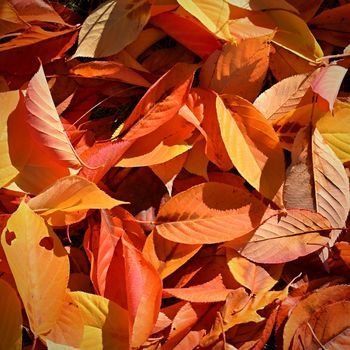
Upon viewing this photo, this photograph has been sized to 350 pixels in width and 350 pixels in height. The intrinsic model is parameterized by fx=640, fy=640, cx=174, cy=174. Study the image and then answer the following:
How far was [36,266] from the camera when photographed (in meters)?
0.88

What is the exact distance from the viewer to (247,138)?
98 centimetres

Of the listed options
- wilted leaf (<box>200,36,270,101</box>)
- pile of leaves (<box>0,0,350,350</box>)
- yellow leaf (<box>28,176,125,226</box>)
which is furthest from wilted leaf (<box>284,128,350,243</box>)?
yellow leaf (<box>28,176,125,226</box>)

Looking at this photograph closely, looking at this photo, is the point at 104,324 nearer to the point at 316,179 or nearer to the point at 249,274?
the point at 249,274

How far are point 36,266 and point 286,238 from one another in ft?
1.25

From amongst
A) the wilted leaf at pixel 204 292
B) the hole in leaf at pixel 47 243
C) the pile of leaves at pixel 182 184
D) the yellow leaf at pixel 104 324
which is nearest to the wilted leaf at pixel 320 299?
the pile of leaves at pixel 182 184

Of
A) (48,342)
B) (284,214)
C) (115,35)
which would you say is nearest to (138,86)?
(115,35)

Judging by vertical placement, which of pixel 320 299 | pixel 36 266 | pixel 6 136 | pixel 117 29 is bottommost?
→ pixel 320 299

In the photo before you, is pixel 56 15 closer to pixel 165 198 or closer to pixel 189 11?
pixel 189 11

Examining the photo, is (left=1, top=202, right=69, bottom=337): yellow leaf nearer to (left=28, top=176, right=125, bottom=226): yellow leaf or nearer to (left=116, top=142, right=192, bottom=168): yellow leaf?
(left=28, top=176, right=125, bottom=226): yellow leaf

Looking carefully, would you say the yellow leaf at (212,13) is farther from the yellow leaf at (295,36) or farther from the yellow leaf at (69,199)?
the yellow leaf at (69,199)

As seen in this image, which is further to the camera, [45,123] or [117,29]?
[117,29]

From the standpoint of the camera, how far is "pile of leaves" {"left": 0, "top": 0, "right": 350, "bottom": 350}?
3.03ft

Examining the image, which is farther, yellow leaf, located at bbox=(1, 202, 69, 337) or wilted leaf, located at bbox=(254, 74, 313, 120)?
wilted leaf, located at bbox=(254, 74, 313, 120)

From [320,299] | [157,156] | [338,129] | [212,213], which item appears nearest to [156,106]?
[157,156]
